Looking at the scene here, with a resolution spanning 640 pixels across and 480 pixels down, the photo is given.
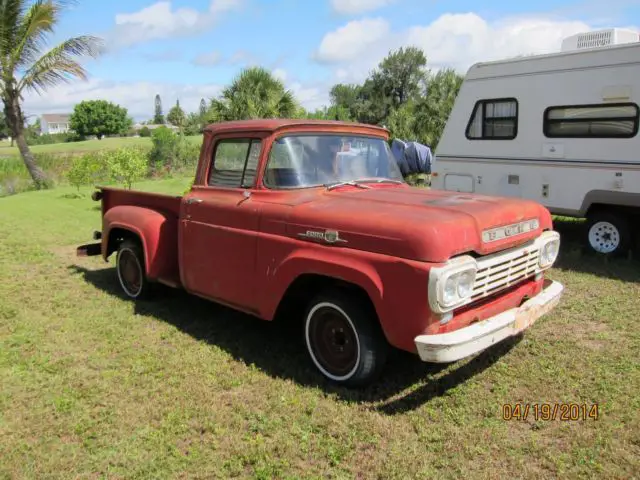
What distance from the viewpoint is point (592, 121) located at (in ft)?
24.2

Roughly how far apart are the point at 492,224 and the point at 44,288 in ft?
17.5

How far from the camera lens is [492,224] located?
3602mm

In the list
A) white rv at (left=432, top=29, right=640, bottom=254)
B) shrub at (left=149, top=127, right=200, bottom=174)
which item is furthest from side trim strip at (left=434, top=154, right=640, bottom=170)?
shrub at (left=149, top=127, right=200, bottom=174)

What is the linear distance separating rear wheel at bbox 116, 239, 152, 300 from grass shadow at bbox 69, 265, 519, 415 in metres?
0.14

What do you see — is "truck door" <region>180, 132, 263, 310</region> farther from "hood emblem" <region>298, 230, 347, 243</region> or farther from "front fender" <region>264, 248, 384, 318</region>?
"hood emblem" <region>298, 230, 347, 243</region>

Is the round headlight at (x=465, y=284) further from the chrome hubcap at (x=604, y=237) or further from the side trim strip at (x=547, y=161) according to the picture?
the chrome hubcap at (x=604, y=237)

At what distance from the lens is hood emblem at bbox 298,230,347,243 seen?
3.63m

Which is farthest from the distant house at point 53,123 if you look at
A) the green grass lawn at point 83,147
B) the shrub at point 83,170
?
the shrub at point 83,170

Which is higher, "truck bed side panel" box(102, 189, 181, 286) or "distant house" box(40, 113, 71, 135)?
"distant house" box(40, 113, 71, 135)

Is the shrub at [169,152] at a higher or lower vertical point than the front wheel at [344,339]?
higher

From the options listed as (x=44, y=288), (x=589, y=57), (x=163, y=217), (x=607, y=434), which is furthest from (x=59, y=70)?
(x=607, y=434)

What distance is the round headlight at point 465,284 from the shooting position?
3271 millimetres

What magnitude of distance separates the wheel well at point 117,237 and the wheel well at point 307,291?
2.47 meters

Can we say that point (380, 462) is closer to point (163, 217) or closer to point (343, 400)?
point (343, 400)
